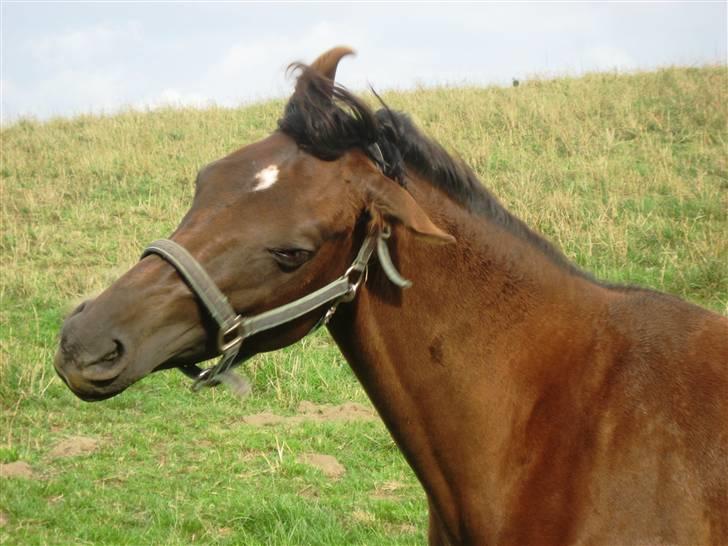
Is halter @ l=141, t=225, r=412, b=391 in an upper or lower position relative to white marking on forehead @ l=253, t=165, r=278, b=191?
lower

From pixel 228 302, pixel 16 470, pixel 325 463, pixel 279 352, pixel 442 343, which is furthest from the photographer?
pixel 279 352

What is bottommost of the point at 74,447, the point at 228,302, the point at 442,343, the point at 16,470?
the point at 74,447

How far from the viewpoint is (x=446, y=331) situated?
9.09ft

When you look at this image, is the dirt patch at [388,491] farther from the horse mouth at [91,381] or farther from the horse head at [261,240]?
the horse mouth at [91,381]

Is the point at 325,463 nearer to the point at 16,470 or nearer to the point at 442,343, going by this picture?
the point at 16,470

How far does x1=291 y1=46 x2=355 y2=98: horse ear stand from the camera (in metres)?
2.76

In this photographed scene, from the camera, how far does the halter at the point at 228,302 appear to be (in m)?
2.44

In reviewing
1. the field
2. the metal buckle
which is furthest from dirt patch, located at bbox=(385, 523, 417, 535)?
the metal buckle

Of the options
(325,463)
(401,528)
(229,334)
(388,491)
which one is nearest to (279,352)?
(325,463)

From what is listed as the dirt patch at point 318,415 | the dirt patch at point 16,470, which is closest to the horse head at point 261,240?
the dirt patch at point 16,470

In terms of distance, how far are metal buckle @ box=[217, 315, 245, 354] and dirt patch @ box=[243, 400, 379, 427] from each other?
491 centimetres

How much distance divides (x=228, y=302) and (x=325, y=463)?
4.30 metres

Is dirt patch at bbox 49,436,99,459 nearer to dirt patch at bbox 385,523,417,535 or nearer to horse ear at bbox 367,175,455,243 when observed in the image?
dirt patch at bbox 385,523,417,535

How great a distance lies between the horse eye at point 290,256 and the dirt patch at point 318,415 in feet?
16.4
